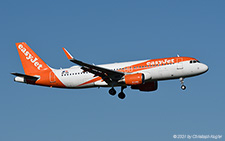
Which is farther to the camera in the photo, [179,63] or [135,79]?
[179,63]

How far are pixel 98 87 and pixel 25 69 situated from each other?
10.7 meters

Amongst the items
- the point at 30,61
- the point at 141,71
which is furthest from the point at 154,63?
the point at 30,61

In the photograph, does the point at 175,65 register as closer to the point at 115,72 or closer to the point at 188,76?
the point at 188,76

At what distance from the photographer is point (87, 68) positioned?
163 feet

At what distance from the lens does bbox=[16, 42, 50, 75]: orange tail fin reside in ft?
186

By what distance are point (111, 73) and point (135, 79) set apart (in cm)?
307

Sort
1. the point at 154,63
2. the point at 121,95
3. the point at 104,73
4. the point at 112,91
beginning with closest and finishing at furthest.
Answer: the point at 154,63 → the point at 104,73 → the point at 112,91 → the point at 121,95

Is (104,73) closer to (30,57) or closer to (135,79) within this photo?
(135,79)

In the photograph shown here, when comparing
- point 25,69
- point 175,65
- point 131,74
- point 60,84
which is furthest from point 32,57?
point 175,65

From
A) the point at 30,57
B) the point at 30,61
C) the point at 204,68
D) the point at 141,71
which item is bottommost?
the point at 141,71

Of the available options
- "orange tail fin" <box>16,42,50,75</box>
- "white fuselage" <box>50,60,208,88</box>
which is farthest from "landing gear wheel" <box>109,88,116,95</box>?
"orange tail fin" <box>16,42,50,75</box>

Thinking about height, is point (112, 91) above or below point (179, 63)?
below

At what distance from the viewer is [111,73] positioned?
5078cm

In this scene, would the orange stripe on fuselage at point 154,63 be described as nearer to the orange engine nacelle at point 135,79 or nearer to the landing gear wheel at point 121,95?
the orange engine nacelle at point 135,79
